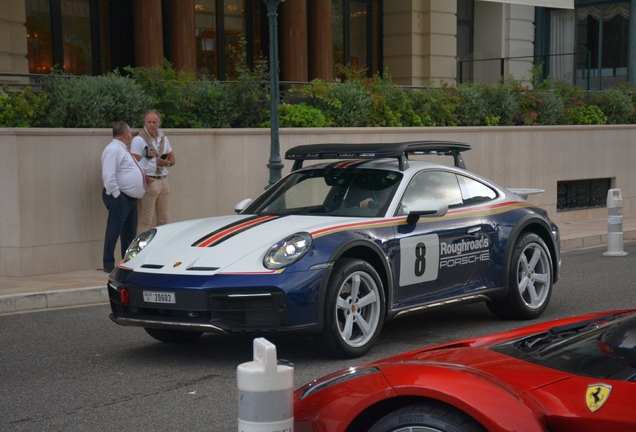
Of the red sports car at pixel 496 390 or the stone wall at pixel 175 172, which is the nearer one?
the red sports car at pixel 496 390

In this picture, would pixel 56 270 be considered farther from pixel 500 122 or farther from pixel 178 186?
pixel 500 122

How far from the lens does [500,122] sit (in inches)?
722

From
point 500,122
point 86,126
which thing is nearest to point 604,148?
point 500,122

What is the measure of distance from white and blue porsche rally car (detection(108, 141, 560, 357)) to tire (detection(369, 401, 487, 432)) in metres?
3.11

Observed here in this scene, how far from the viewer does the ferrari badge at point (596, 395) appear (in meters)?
3.04

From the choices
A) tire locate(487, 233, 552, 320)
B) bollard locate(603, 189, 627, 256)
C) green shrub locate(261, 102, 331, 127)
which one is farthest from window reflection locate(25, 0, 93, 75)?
tire locate(487, 233, 552, 320)

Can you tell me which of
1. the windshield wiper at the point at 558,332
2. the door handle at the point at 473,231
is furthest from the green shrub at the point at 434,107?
Answer: the windshield wiper at the point at 558,332

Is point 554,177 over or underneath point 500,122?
underneath

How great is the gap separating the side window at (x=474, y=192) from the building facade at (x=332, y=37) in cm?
774

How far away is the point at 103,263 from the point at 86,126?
206 centimetres

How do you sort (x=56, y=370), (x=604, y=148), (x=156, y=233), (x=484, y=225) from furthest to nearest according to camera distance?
(x=604, y=148) < (x=484, y=225) < (x=156, y=233) < (x=56, y=370)

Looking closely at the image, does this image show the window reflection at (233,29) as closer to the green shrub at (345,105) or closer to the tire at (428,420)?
the green shrub at (345,105)

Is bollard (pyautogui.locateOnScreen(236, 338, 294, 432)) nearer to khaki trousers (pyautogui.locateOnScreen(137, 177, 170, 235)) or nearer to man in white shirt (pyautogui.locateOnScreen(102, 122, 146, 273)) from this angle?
man in white shirt (pyautogui.locateOnScreen(102, 122, 146, 273))

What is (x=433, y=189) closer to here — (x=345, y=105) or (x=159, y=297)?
(x=159, y=297)
